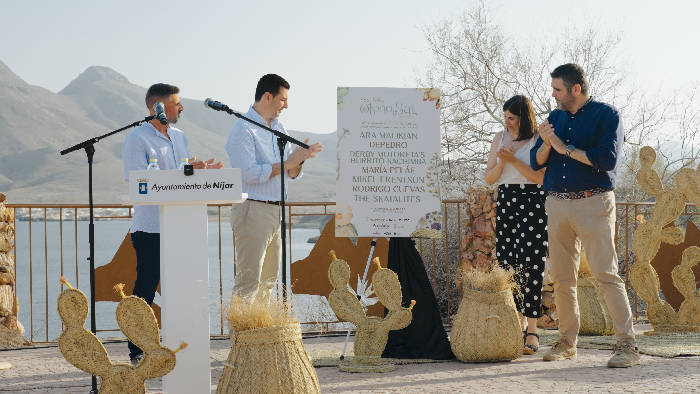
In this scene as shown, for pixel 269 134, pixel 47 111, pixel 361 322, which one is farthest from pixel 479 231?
pixel 47 111

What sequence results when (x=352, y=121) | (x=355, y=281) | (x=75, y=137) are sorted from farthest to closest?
(x=75, y=137), (x=355, y=281), (x=352, y=121)

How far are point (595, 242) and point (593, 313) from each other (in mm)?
1438

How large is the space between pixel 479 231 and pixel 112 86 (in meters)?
95.9

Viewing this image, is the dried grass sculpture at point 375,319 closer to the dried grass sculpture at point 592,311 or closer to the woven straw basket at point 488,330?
the woven straw basket at point 488,330

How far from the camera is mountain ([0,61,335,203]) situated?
1881 inches

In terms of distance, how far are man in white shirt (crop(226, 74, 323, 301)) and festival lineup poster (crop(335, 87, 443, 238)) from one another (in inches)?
25.2

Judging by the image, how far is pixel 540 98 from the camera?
1167 cm

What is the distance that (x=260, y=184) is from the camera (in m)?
3.26

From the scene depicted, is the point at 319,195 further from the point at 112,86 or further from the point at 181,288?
the point at 112,86

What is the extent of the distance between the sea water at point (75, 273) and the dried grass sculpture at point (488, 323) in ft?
4.46

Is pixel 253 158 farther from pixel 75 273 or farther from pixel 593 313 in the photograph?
pixel 75 273

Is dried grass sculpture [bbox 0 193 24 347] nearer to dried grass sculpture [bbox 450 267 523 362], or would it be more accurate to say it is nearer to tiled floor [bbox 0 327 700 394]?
tiled floor [bbox 0 327 700 394]

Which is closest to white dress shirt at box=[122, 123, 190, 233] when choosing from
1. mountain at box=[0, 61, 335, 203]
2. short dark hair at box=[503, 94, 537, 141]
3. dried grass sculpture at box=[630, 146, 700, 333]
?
short dark hair at box=[503, 94, 537, 141]

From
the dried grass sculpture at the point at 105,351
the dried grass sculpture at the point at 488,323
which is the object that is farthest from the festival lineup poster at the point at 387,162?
the dried grass sculpture at the point at 105,351
